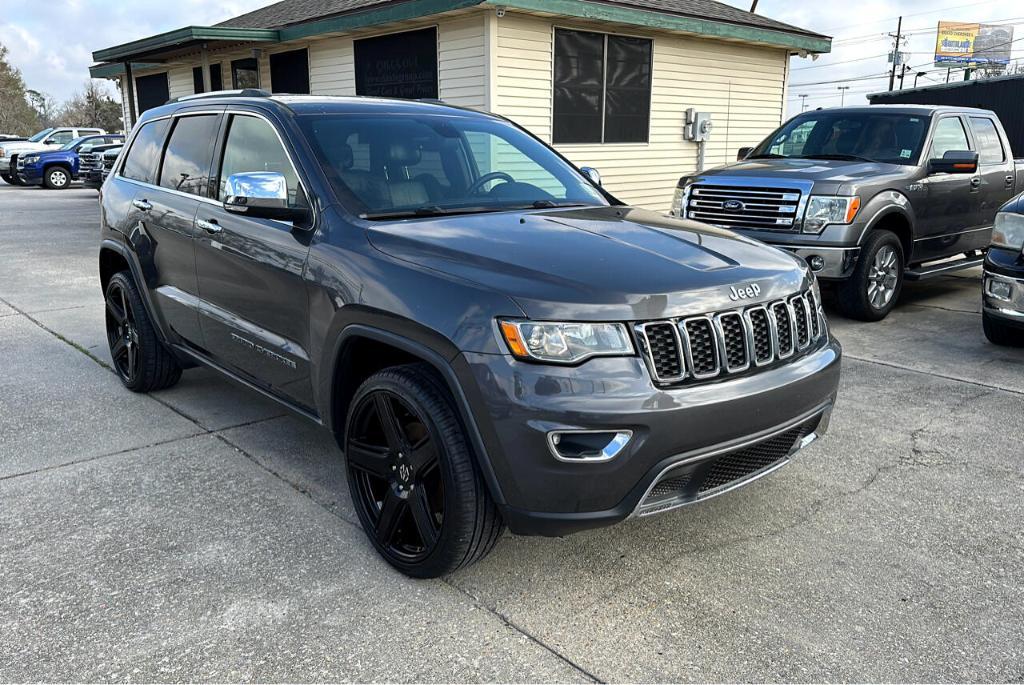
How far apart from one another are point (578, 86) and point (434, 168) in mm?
9647

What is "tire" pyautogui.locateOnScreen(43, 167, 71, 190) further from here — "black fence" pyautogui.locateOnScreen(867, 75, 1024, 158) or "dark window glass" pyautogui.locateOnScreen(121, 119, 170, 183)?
"black fence" pyautogui.locateOnScreen(867, 75, 1024, 158)

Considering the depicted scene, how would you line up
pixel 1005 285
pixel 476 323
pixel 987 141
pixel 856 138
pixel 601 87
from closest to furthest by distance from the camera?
pixel 476 323
pixel 1005 285
pixel 856 138
pixel 987 141
pixel 601 87

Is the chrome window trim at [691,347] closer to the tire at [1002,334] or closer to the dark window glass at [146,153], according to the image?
the dark window glass at [146,153]

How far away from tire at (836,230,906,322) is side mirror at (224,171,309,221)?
526 centimetres

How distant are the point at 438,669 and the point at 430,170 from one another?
2.18 m

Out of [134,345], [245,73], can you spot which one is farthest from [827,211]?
[245,73]

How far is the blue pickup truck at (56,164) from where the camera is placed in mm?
25266

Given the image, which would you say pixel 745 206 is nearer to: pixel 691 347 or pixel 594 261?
pixel 594 261

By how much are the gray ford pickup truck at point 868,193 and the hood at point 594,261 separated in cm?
378

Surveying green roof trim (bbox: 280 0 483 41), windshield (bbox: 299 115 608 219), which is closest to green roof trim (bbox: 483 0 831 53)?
green roof trim (bbox: 280 0 483 41)

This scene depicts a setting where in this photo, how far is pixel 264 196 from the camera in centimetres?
338

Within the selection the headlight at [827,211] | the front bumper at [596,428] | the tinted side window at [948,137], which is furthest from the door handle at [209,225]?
the tinted side window at [948,137]

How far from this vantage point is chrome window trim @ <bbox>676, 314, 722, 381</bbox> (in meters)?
2.77

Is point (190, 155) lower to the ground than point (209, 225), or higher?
higher
